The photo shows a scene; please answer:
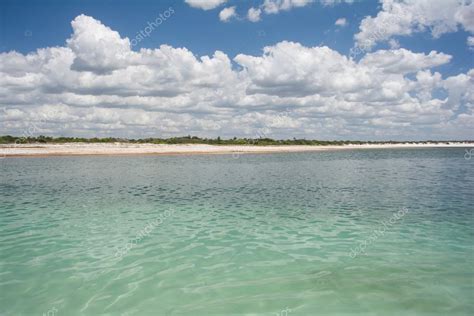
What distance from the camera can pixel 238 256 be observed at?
490 inches

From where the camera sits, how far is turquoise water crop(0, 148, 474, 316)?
29.3 feet

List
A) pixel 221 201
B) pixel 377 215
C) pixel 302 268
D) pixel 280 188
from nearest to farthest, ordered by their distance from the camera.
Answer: pixel 302 268 < pixel 377 215 < pixel 221 201 < pixel 280 188

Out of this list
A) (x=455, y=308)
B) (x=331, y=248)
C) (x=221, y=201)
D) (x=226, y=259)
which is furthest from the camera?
(x=221, y=201)

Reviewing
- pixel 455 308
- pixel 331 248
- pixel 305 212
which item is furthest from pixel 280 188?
pixel 455 308

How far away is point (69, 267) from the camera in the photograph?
11.4m

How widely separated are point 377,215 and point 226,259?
1074 cm

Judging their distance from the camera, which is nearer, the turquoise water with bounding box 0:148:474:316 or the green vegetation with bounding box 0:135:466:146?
the turquoise water with bounding box 0:148:474:316

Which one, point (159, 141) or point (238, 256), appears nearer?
point (238, 256)

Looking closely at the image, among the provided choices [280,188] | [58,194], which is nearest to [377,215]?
[280,188]

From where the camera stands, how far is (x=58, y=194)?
2773 cm

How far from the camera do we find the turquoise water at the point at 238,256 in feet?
29.3

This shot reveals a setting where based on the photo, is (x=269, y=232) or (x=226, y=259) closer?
(x=226, y=259)

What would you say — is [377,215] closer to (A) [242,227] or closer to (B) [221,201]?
(A) [242,227]

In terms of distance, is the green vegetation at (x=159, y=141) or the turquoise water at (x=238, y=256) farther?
the green vegetation at (x=159, y=141)
